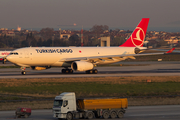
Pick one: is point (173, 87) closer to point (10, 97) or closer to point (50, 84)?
point (50, 84)

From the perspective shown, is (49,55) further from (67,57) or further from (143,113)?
(143,113)

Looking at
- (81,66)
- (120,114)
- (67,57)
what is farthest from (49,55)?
(120,114)

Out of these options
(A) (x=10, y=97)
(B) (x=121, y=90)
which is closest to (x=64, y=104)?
(A) (x=10, y=97)

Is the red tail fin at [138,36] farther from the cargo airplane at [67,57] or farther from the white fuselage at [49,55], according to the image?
the white fuselage at [49,55]

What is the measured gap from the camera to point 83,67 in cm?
4647

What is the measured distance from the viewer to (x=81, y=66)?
46312 mm

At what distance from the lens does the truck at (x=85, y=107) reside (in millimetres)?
18312

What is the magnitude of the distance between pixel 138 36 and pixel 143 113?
1490 inches

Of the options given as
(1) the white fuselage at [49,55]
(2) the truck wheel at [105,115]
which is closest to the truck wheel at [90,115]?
(2) the truck wheel at [105,115]

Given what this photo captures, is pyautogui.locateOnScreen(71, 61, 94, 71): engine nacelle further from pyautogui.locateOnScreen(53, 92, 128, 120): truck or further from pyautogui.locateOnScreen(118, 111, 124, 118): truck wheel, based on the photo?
pyautogui.locateOnScreen(118, 111, 124, 118): truck wheel

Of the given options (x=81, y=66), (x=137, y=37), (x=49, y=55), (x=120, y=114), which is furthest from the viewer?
(x=137, y=37)

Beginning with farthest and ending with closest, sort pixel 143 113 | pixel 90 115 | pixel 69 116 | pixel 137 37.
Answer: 1. pixel 137 37
2. pixel 143 113
3. pixel 90 115
4. pixel 69 116

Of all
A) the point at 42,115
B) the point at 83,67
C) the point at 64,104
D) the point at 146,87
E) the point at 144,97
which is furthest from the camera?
the point at 83,67

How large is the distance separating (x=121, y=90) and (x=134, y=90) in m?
1.44
